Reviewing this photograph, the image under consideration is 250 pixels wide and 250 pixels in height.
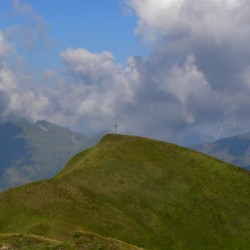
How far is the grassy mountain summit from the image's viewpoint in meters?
89.4

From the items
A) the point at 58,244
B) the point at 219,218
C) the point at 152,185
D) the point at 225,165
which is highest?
the point at 225,165

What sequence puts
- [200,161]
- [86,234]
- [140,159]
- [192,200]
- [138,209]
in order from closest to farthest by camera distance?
[86,234] → [138,209] → [192,200] → [140,159] → [200,161]

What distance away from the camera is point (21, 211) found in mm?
89938

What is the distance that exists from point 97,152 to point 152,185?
21.1 metres

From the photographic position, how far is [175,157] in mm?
131875

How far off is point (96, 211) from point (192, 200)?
27496 millimetres

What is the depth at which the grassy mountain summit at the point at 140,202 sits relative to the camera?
3521 inches

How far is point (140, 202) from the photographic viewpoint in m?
105

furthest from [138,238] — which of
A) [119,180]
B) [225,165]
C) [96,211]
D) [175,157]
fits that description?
[225,165]

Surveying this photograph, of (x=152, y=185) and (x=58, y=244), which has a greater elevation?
(x=152, y=185)

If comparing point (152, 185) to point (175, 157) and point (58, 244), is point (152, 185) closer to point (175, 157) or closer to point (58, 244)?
point (175, 157)

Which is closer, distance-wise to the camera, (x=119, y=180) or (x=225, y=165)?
(x=119, y=180)

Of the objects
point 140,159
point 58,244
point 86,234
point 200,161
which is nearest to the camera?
point 58,244

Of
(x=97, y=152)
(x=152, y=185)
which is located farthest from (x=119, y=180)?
(x=97, y=152)
